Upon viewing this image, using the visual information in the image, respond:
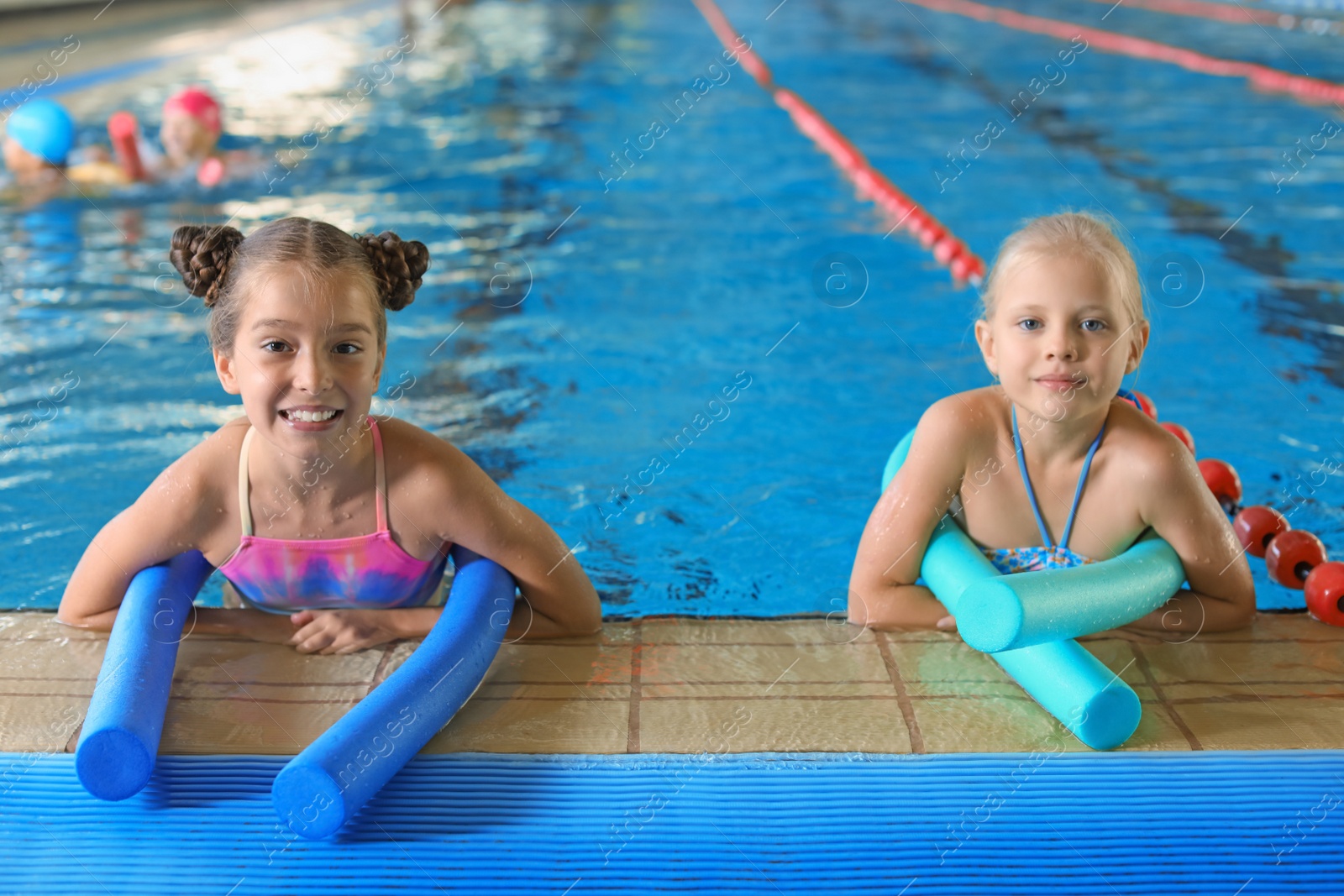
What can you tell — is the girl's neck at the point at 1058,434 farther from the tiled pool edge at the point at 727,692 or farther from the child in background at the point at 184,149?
the child in background at the point at 184,149

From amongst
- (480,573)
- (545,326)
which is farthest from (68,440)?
(480,573)

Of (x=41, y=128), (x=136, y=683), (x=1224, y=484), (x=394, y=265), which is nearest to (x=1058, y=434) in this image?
(x=1224, y=484)

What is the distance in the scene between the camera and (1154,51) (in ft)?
32.9

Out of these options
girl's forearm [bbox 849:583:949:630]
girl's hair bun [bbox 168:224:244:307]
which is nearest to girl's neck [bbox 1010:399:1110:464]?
girl's forearm [bbox 849:583:949:630]

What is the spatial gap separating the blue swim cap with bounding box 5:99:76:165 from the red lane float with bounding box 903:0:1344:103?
7.77 meters

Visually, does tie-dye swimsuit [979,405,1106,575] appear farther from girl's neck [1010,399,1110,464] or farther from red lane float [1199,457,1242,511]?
red lane float [1199,457,1242,511]

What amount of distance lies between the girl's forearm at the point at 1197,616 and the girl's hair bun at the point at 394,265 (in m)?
1.56

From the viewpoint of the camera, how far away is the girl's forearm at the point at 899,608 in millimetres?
2436

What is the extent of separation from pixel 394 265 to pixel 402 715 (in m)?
0.79

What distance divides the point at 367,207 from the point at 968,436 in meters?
4.44

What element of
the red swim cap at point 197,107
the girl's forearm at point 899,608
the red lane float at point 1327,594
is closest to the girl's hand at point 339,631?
the girl's forearm at point 899,608

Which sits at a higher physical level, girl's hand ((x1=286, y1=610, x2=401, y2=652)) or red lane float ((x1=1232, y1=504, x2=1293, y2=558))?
red lane float ((x1=1232, y1=504, x2=1293, y2=558))

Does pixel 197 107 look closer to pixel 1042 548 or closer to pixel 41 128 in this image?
pixel 41 128

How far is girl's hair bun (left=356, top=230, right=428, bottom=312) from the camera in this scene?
2139mm
